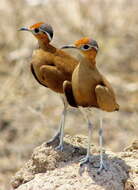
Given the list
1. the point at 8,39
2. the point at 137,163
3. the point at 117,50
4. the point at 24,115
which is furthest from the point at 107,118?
the point at 137,163

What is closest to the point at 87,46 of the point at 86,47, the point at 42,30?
the point at 86,47

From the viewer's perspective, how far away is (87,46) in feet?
15.6

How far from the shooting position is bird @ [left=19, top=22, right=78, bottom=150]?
502cm

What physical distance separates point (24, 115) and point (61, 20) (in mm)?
3866

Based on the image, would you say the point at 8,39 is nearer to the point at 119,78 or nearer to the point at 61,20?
the point at 61,20

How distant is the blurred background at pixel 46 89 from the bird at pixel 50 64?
370 centimetres

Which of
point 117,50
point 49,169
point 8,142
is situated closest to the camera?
point 49,169

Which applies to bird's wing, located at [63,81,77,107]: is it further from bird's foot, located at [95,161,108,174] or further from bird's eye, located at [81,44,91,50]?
bird's foot, located at [95,161,108,174]

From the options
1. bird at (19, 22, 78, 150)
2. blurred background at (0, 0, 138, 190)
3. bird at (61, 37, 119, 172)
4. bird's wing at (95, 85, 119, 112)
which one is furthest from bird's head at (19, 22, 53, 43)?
blurred background at (0, 0, 138, 190)

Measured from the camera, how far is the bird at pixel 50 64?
5016 millimetres

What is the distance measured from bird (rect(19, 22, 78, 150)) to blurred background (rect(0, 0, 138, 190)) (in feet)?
12.2

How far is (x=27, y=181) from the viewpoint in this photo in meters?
5.13

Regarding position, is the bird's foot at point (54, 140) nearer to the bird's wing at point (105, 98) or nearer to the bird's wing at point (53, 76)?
the bird's wing at point (53, 76)

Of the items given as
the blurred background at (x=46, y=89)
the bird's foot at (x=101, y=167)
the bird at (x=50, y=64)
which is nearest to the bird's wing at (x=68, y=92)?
the bird at (x=50, y=64)
